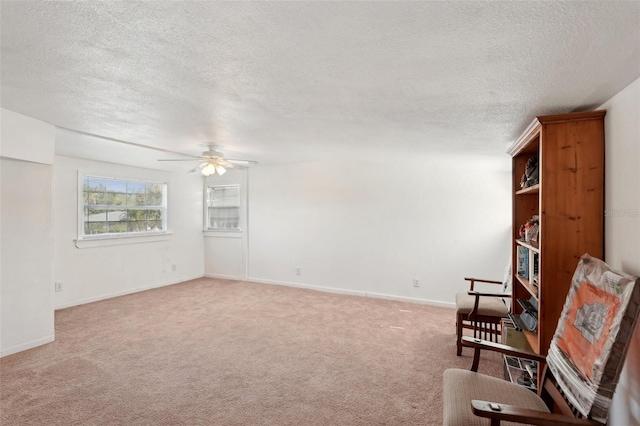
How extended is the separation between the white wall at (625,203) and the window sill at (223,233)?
18.4 ft

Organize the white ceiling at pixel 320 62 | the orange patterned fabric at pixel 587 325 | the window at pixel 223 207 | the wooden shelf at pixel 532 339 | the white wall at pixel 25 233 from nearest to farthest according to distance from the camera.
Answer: the white ceiling at pixel 320 62 → the orange patterned fabric at pixel 587 325 → the wooden shelf at pixel 532 339 → the white wall at pixel 25 233 → the window at pixel 223 207

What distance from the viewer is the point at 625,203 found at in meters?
1.66

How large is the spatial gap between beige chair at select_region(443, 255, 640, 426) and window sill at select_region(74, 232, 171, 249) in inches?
205

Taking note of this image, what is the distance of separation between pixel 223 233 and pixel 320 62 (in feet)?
17.7

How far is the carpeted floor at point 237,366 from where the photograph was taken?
7.07 feet

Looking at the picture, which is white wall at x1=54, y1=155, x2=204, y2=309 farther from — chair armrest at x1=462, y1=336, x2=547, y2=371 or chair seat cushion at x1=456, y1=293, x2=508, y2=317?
chair armrest at x1=462, y1=336, x2=547, y2=371

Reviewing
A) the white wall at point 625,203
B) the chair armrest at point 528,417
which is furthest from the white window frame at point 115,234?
the white wall at point 625,203

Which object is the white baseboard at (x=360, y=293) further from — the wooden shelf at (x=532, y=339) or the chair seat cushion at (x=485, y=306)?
the wooden shelf at (x=532, y=339)

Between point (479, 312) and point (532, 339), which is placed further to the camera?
point (479, 312)

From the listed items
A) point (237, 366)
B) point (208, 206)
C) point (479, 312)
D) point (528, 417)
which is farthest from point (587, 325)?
point (208, 206)

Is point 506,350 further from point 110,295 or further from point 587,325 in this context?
point 110,295

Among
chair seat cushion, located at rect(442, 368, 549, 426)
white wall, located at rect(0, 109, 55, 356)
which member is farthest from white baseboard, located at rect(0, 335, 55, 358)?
chair seat cushion, located at rect(442, 368, 549, 426)

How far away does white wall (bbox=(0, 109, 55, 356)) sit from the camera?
9.71ft

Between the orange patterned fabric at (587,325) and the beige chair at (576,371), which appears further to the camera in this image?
the orange patterned fabric at (587,325)
